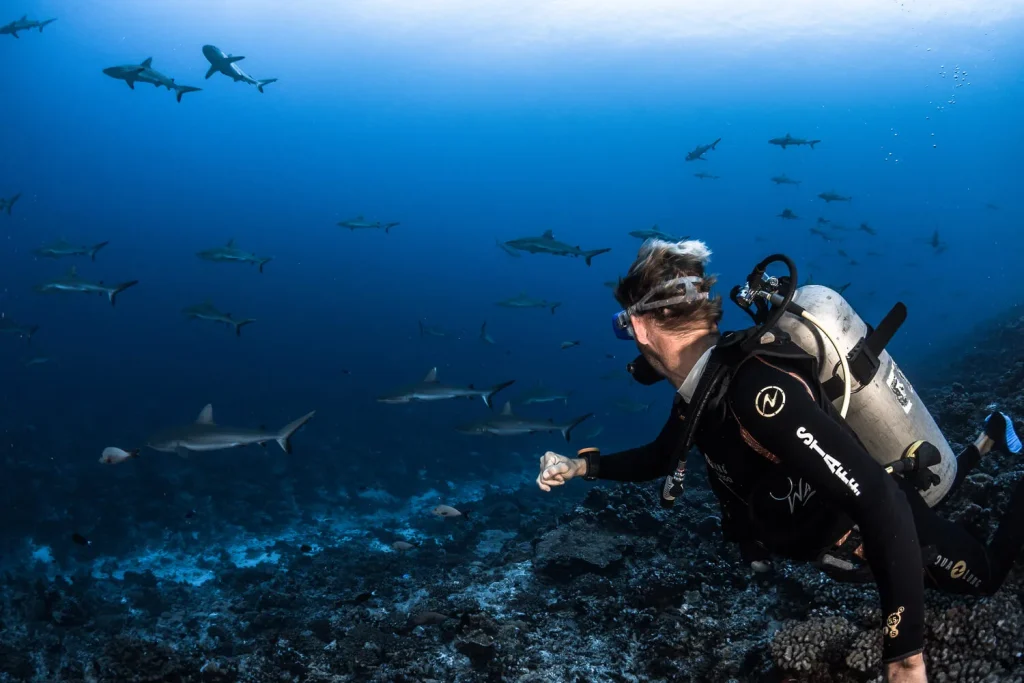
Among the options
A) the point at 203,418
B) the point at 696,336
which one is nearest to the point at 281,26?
the point at 203,418

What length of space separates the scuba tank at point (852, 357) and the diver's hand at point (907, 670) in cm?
91

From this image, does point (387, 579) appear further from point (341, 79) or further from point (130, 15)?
point (341, 79)

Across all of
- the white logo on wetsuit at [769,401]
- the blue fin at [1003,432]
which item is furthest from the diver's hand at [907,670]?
the blue fin at [1003,432]

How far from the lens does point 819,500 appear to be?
256cm

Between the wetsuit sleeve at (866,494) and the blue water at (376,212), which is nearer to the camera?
the wetsuit sleeve at (866,494)

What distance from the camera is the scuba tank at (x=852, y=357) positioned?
8.21 feet

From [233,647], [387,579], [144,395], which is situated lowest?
[144,395]

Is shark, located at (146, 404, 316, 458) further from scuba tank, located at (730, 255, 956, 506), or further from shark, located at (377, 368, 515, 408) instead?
scuba tank, located at (730, 255, 956, 506)

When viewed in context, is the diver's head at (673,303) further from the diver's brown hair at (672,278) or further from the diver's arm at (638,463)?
the diver's arm at (638,463)

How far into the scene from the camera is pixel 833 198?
2411 cm

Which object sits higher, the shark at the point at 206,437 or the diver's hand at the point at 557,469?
the diver's hand at the point at 557,469

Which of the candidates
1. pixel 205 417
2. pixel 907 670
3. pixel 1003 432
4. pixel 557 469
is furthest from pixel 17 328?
pixel 1003 432

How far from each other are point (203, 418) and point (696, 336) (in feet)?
28.6

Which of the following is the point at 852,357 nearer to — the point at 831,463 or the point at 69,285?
the point at 831,463
